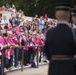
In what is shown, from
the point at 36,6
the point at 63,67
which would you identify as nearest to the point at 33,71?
the point at 63,67

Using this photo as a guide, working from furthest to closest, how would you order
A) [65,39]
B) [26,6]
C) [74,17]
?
[26,6] < [74,17] < [65,39]

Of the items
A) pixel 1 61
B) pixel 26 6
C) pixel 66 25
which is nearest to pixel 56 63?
pixel 66 25

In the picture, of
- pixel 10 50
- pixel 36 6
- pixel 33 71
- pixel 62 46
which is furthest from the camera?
pixel 36 6

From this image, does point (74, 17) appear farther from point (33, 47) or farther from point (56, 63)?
point (33, 47)

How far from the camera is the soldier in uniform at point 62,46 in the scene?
20.6ft

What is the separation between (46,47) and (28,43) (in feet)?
29.0

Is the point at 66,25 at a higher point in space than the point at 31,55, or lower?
higher

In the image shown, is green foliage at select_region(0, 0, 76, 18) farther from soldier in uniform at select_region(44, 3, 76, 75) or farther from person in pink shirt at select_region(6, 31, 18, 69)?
soldier in uniform at select_region(44, 3, 76, 75)

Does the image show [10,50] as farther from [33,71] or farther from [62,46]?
[62,46]

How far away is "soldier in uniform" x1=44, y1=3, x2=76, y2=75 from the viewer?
6289 mm

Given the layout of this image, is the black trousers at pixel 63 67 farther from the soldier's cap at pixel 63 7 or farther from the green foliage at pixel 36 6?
the green foliage at pixel 36 6

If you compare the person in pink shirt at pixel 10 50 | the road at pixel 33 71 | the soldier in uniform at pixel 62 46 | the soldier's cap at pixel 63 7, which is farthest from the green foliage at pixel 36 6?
the soldier in uniform at pixel 62 46

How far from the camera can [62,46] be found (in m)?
6.30

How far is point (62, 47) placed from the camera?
6.30 metres
